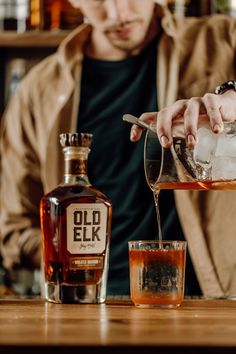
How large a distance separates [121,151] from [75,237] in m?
1.01

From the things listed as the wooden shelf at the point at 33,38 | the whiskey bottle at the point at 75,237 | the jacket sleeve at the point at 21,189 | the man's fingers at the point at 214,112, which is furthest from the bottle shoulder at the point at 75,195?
the wooden shelf at the point at 33,38

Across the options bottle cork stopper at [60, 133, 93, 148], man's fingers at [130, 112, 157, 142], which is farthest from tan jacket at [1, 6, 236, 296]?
bottle cork stopper at [60, 133, 93, 148]

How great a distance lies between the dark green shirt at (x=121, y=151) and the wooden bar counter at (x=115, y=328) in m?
0.88

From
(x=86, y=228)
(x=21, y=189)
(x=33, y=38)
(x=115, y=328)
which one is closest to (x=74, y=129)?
(x=21, y=189)

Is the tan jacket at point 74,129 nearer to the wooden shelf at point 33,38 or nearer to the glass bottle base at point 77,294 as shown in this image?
the wooden shelf at point 33,38

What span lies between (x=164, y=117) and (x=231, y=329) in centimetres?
43

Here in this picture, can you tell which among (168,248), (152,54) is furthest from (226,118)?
(152,54)

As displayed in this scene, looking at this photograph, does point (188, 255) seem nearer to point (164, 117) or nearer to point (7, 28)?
point (164, 117)

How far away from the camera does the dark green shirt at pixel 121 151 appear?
7.04ft

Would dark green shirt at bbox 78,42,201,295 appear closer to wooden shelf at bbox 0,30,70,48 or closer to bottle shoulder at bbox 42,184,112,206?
wooden shelf at bbox 0,30,70,48

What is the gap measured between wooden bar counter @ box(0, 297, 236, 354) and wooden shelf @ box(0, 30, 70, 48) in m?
1.57

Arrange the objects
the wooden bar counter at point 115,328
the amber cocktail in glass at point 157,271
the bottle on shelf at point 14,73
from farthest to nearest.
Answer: the bottle on shelf at point 14,73
the amber cocktail in glass at point 157,271
the wooden bar counter at point 115,328

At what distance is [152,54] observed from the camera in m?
2.35

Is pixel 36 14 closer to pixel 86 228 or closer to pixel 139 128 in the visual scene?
pixel 139 128
